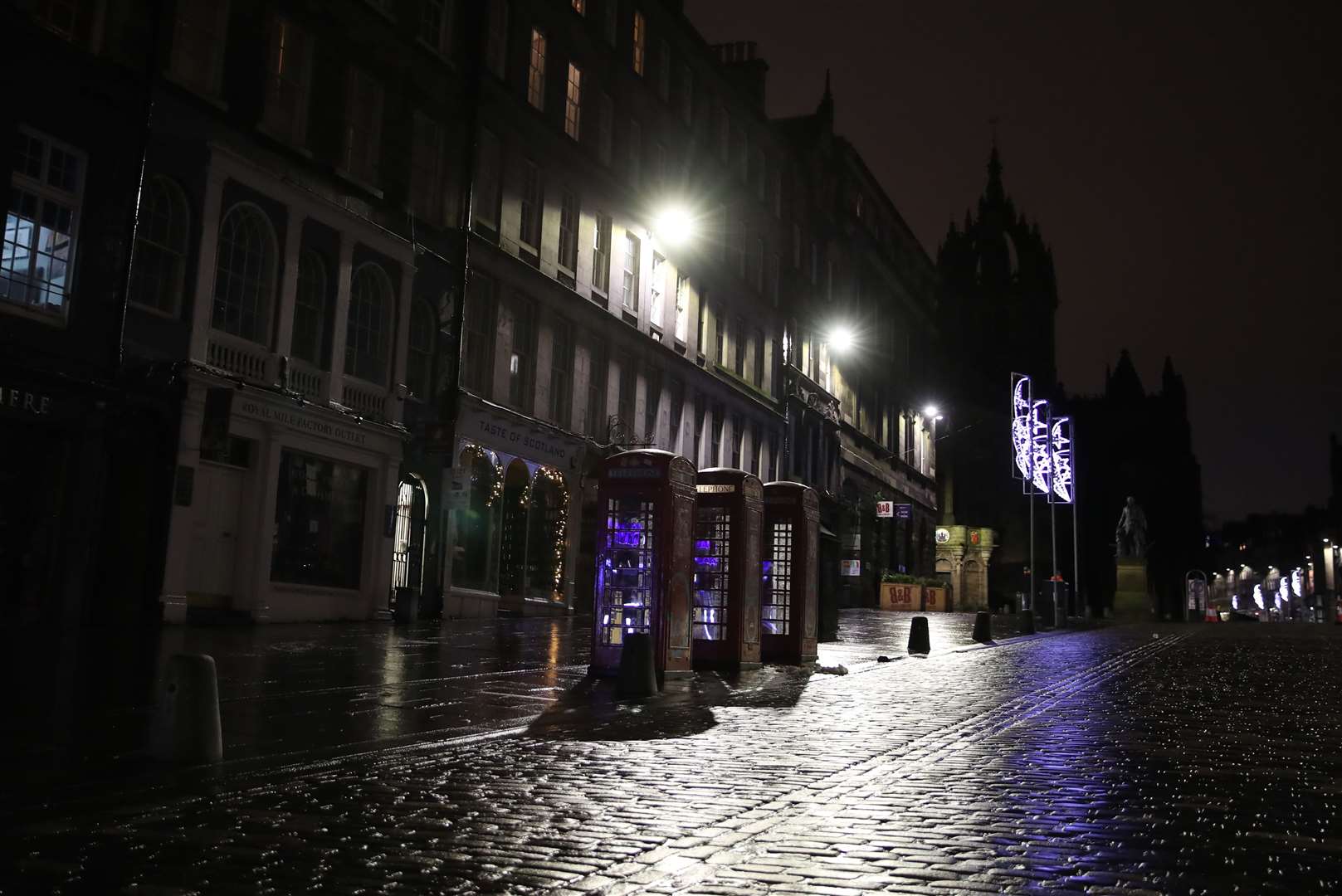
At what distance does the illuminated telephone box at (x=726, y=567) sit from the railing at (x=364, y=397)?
412 inches

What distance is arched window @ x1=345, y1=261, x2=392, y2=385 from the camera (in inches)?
1013

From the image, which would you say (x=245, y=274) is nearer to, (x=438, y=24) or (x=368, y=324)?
(x=368, y=324)

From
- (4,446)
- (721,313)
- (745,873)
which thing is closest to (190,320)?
(4,446)

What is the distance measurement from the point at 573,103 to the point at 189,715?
28.8 meters

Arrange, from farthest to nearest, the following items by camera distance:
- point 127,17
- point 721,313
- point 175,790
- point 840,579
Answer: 1. point 840,579
2. point 721,313
3. point 127,17
4. point 175,790

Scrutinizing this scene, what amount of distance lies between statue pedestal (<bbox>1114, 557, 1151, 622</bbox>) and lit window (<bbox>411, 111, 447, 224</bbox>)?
42066 mm

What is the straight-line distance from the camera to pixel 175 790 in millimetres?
7035

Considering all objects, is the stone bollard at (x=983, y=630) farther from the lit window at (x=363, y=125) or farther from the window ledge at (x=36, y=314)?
the window ledge at (x=36, y=314)

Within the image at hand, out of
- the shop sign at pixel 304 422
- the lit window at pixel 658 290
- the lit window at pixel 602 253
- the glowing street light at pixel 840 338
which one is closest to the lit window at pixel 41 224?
the shop sign at pixel 304 422

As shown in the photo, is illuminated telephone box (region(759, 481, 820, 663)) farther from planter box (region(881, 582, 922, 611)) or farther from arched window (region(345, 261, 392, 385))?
planter box (region(881, 582, 922, 611))

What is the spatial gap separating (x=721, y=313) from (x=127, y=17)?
26.0m

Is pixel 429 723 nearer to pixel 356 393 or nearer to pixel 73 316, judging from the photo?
pixel 73 316

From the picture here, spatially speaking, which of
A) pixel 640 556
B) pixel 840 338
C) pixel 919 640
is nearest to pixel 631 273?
pixel 919 640

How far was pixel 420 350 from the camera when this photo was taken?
91.9ft
